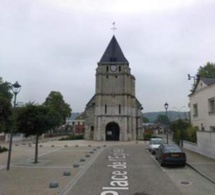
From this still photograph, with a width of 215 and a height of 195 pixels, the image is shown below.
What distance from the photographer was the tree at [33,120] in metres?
19.3

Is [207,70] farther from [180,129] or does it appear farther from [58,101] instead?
[58,101]

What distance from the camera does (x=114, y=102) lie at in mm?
55844

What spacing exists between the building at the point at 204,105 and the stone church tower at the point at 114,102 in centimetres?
2094

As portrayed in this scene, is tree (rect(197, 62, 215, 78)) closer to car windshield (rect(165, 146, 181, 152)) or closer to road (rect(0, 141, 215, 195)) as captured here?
car windshield (rect(165, 146, 181, 152))

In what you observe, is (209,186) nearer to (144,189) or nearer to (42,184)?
(144,189)

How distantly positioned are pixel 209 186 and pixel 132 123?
4481 centimetres

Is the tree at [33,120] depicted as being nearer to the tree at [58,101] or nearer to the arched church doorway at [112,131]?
the arched church doorway at [112,131]

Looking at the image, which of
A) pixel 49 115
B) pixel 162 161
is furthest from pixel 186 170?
pixel 49 115

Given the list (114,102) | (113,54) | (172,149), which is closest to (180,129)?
(172,149)

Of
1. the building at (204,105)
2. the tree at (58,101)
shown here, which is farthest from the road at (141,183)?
the tree at (58,101)

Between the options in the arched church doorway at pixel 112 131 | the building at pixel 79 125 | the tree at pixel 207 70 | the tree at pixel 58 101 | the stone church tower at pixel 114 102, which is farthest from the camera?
the building at pixel 79 125

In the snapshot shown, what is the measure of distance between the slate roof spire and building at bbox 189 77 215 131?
83.1ft

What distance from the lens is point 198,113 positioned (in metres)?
33.1

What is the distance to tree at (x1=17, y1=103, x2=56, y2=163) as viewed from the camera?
19.3 meters
